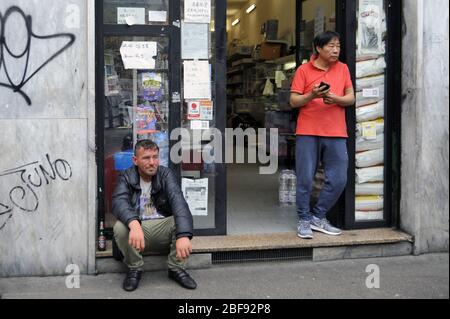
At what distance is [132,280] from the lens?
14.8 ft

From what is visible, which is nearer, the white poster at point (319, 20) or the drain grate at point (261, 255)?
the drain grate at point (261, 255)

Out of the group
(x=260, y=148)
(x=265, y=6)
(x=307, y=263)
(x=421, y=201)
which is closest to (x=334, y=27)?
(x=421, y=201)

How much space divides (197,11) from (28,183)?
214cm

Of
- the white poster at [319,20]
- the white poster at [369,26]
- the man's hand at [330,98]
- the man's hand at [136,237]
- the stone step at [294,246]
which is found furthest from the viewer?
the white poster at [319,20]

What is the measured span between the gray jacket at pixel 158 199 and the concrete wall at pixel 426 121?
2317mm

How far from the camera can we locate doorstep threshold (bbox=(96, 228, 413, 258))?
5.05 meters

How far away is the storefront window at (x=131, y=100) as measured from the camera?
5137 mm

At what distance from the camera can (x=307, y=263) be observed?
5.20m

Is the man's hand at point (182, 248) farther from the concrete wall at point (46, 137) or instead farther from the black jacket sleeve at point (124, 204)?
the concrete wall at point (46, 137)

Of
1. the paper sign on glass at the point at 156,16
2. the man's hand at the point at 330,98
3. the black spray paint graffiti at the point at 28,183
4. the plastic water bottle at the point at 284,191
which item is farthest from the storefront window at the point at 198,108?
the plastic water bottle at the point at 284,191

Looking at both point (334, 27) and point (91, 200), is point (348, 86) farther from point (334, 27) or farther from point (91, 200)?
point (91, 200)

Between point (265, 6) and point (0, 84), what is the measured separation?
9.73 meters

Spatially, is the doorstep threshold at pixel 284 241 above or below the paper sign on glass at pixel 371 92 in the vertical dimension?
below

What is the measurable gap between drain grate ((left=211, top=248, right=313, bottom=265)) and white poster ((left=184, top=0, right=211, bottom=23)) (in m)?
2.13
